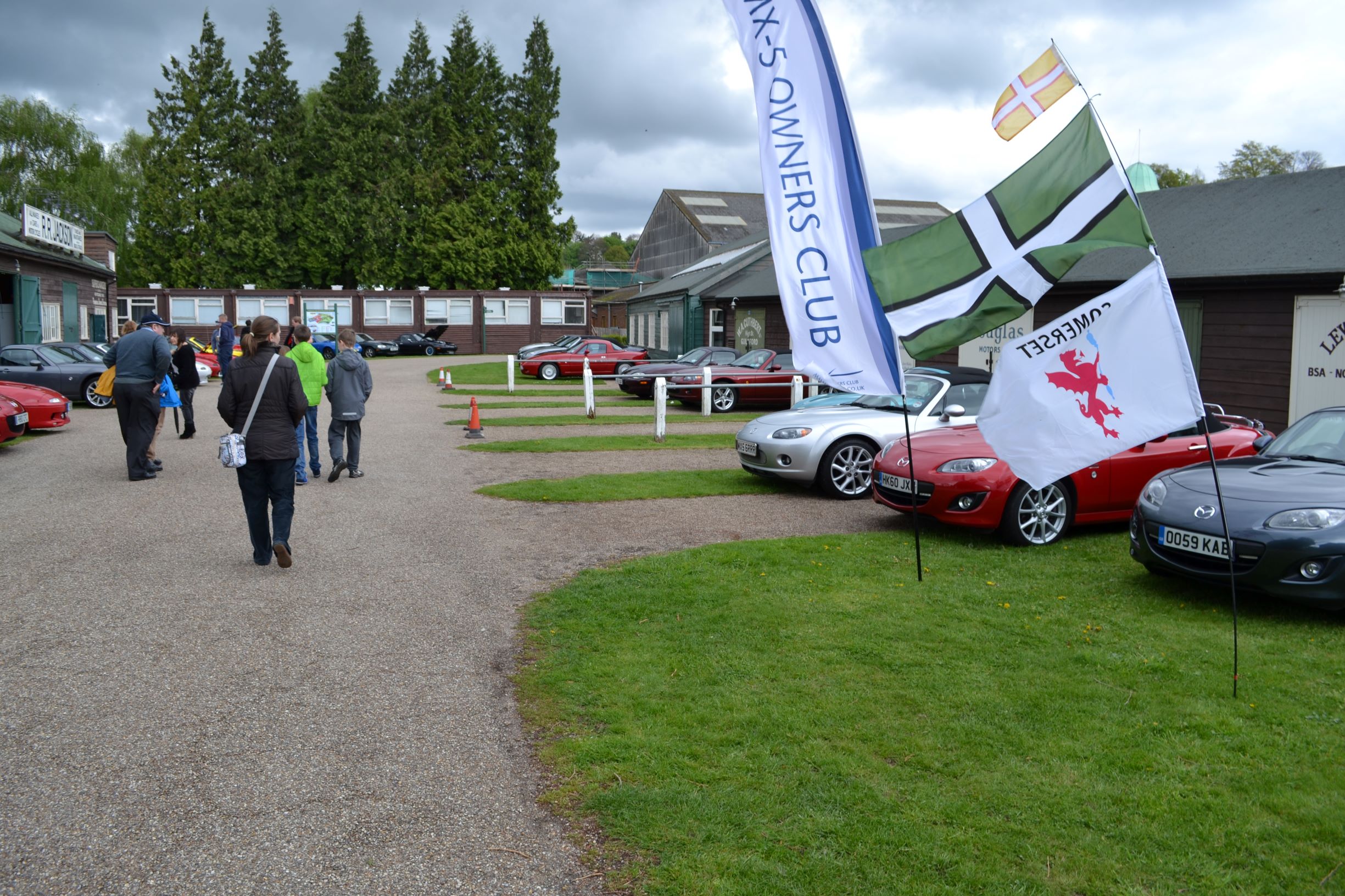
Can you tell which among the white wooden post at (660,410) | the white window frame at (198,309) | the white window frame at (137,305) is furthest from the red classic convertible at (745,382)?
the white window frame at (137,305)

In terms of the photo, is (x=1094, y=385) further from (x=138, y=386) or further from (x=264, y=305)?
(x=264, y=305)

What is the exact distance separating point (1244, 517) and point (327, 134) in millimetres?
59615

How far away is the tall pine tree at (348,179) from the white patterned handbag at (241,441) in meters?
53.7

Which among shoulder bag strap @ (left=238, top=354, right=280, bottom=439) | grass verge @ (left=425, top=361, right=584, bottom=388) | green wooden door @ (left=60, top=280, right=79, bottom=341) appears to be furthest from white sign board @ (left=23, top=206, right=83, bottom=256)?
shoulder bag strap @ (left=238, top=354, right=280, bottom=439)

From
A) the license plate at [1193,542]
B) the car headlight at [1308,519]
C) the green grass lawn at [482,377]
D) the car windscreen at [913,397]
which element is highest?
the green grass lawn at [482,377]

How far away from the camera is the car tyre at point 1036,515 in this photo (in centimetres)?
834

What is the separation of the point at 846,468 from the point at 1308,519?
523cm

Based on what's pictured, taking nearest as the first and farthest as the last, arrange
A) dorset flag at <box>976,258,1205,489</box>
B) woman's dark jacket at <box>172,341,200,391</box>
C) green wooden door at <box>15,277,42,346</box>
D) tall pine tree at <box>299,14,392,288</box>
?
dorset flag at <box>976,258,1205,489</box>, woman's dark jacket at <box>172,341,200,391</box>, green wooden door at <box>15,277,42,346</box>, tall pine tree at <box>299,14,392,288</box>

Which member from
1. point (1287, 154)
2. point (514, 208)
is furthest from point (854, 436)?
point (514, 208)

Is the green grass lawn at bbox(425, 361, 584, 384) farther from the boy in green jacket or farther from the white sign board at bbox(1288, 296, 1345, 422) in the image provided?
the white sign board at bbox(1288, 296, 1345, 422)

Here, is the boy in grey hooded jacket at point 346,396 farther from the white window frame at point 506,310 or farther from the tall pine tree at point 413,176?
the tall pine tree at point 413,176

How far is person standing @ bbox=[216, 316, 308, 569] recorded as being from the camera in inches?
292

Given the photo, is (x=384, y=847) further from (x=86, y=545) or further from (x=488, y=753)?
(x=86, y=545)

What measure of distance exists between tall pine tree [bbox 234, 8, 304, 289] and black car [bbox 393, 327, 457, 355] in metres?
10.8
